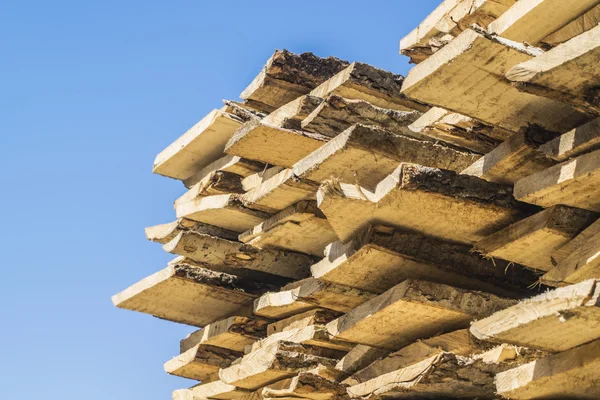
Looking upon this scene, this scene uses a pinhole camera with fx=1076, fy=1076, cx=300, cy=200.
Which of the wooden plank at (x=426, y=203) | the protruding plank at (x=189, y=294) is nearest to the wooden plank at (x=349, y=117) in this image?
the wooden plank at (x=426, y=203)

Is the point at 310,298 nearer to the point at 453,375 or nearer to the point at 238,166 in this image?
the point at 238,166

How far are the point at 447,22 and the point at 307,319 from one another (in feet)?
5.89

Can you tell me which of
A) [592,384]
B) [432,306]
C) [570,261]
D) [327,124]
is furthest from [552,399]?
[327,124]

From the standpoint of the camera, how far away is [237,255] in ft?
21.7

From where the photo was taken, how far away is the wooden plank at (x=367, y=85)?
218 inches

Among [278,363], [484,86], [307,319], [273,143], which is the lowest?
[278,363]

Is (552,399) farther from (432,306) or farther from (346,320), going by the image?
(346,320)

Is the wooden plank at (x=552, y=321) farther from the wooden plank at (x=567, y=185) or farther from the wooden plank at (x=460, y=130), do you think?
the wooden plank at (x=460, y=130)

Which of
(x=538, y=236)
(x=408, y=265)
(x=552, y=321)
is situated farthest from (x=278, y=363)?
(x=552, y=321)

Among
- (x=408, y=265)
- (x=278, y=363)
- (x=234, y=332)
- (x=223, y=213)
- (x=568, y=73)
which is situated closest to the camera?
(x=568, y=73)

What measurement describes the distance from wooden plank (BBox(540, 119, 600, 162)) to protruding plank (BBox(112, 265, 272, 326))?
3100 mm

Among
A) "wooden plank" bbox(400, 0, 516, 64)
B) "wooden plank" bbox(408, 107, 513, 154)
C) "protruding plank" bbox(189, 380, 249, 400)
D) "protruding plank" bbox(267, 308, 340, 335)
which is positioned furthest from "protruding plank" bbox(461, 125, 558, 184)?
"protruding plank" bbox(189, 380, 249, 400)

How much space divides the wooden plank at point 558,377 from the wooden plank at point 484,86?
3.04 ft

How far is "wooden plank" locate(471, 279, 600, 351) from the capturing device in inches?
129
